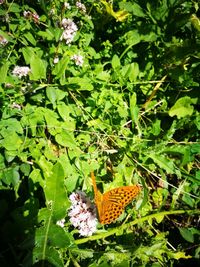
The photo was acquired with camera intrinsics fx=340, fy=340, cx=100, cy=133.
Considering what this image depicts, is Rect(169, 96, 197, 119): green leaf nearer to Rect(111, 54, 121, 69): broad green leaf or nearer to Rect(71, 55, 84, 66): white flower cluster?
Rect(111, 54, 121, 69): broad green leaf

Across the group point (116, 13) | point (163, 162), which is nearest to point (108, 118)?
point (163, 162)

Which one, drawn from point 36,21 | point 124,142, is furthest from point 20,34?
point 124,142

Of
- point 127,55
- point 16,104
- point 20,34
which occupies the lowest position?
point 16,104

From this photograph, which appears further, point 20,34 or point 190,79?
point 190,79

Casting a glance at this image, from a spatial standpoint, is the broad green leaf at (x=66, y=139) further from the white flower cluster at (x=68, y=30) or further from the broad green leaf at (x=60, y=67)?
the white flower cluster at (x=68, y=30)

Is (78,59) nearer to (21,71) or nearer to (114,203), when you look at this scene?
(21,71)

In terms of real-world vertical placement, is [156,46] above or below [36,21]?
below

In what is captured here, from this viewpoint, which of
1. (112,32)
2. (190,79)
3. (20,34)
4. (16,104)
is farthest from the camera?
(112,32)

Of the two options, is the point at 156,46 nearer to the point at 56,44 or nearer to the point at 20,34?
the point at 56,44
